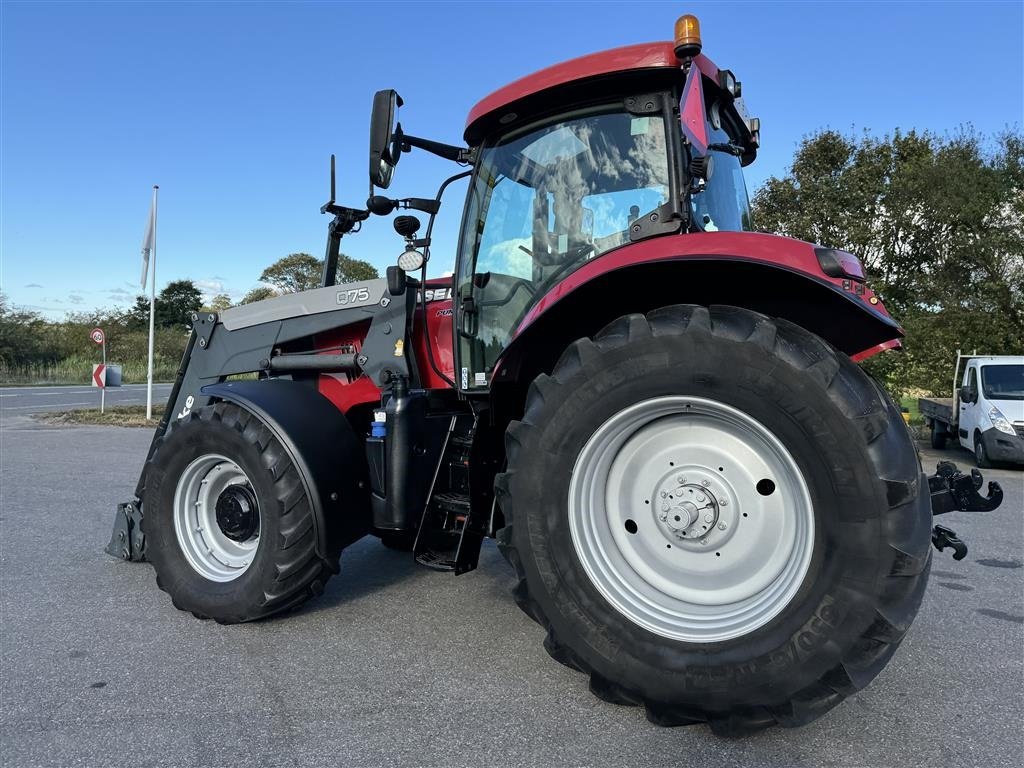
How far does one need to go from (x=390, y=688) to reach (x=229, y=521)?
1363mm

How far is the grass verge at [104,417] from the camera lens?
1484cm

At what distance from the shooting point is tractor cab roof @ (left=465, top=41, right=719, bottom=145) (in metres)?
2.78

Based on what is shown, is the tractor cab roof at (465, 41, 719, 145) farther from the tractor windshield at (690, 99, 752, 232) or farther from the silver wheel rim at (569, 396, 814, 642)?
the silver wheel rim at (569, 396, 814, 642)

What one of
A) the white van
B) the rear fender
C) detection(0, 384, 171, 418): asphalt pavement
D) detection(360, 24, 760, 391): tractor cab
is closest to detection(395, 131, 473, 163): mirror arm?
detection(360, 24, 760, 391): tractor cab

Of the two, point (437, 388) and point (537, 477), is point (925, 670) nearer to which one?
point (537, 477)

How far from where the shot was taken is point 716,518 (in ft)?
8.24

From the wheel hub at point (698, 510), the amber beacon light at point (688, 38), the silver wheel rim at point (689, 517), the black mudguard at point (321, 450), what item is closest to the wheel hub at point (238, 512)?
the black mudguard at point (321, 450)

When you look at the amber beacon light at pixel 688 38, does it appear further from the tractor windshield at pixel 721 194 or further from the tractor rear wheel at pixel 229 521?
the tractor rear wheel at pixel 229 521

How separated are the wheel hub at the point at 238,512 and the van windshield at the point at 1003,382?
1063 centimetres

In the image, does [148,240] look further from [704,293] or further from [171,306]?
[171,306]

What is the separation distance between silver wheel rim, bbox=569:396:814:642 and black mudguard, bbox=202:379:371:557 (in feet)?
4.56

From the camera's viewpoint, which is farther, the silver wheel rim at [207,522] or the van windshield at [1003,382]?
the van windshield at [1003,382]

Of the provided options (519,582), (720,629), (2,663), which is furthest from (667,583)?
(2,663)

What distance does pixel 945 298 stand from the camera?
1462cm
